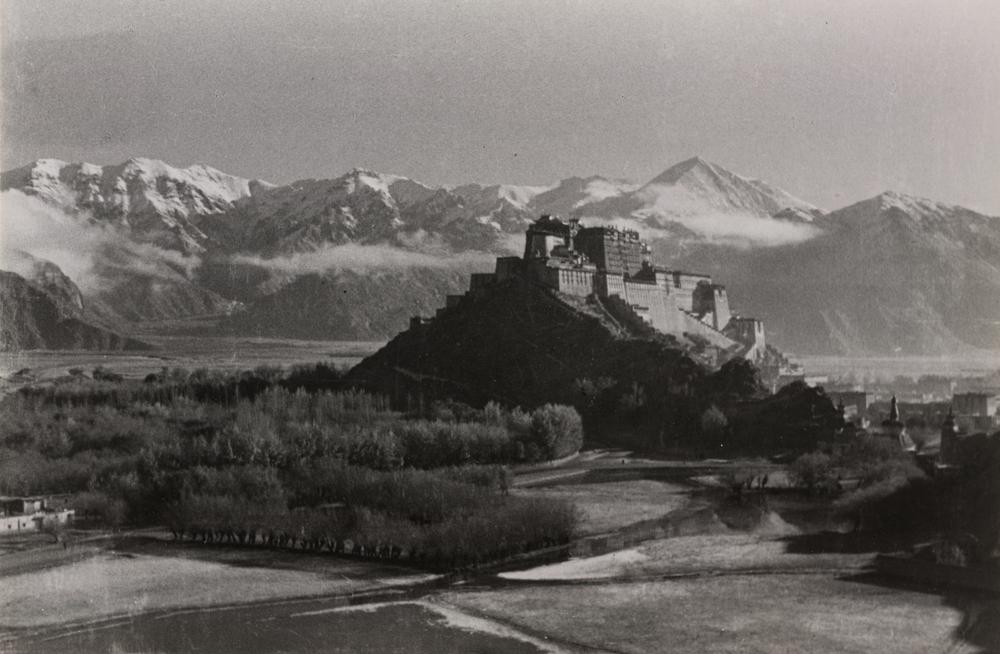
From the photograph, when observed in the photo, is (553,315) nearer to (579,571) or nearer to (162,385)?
(162,385)

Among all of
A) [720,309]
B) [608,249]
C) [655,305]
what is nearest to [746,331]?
[720,309]

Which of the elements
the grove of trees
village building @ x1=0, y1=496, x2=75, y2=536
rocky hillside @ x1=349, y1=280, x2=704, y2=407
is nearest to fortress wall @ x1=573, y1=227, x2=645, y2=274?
rocky hillside @ x1=349, y1=280, x2=704, y2=407

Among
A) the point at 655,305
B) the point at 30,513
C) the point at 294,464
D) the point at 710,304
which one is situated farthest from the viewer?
the point at 710,304

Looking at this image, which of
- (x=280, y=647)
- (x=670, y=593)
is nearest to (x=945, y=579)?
(x=670, y=593)

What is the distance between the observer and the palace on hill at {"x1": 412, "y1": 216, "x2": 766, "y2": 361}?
149 meters

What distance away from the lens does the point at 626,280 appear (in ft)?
506

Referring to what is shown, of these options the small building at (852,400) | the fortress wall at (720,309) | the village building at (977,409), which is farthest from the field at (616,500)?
the fortress wall at (720,309)

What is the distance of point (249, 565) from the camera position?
66.8 meters

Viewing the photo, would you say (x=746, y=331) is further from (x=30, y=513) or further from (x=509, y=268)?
(x=30, y=513)

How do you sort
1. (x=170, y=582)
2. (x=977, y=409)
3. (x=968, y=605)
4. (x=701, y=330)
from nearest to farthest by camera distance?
(x=968, y=605), (x=170, y=582), (x=977, y=409), (x=701, y=330)

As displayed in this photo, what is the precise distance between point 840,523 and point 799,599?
2290cm

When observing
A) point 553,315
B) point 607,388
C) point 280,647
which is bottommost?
point 280,647

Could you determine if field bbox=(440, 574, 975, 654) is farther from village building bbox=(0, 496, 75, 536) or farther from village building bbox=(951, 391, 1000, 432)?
village building bbox=(951, 391, 1000, 432)

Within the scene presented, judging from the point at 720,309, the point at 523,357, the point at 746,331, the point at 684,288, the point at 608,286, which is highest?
the point at 684,288
